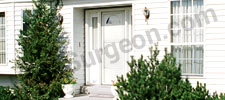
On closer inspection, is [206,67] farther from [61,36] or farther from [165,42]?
[61,36]

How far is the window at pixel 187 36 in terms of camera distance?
22.5ft

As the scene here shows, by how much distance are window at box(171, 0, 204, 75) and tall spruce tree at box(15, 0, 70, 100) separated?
3.04 m

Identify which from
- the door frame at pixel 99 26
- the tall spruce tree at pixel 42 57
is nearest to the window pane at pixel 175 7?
the door frame at pixel 99 26

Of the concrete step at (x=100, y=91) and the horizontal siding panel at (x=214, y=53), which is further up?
the horizontal siding panel at (x=214, y=53)

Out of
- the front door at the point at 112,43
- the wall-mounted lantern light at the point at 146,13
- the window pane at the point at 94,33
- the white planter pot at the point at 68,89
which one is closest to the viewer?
the wall-mounted lantern light at the point at 146,13

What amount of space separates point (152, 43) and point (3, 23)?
4940 mm

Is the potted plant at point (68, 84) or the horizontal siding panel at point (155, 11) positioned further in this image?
the potted plant at point (68, 84)

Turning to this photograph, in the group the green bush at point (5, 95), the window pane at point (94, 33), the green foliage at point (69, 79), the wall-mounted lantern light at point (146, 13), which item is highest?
the wall-mounted lantern light at point (146, 13)

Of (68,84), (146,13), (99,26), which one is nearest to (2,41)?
(68,84)

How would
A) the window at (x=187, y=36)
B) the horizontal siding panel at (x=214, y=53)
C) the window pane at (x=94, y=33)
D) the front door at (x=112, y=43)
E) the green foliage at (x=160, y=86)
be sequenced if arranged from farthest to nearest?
the window pane at (x=94, y=33), the front door at (x=112, y=43), the window at (x=187, y=36), the horizontal siding panel at (x=214, y=53), the green foliage at (x=160, y=86)

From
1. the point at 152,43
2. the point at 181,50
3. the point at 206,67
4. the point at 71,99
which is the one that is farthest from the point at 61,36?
the point at 206,67

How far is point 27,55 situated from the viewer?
25.9ft

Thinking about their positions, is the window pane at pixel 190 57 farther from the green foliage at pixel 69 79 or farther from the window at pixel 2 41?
the window at pixel 2 41

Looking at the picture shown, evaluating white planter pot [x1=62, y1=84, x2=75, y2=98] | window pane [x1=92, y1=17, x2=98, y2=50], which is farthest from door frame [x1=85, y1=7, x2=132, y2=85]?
white planter pot [x1=62, y1=84, x2=75, y2=98]
